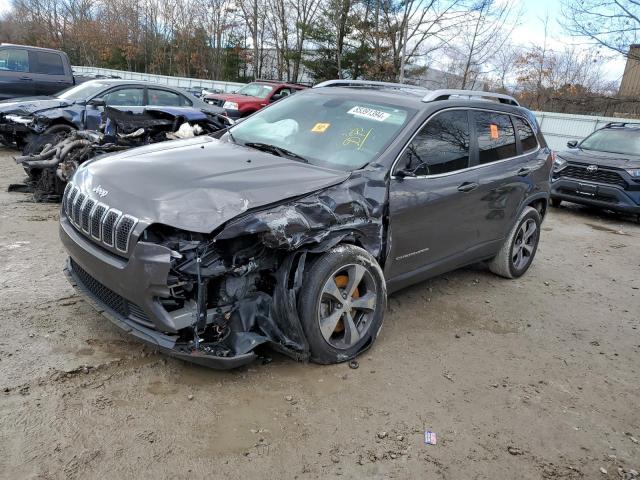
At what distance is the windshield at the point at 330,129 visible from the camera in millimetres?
3791

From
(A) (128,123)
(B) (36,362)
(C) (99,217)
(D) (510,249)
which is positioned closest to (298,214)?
(C) (99,217)

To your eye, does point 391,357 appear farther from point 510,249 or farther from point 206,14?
point 206,14

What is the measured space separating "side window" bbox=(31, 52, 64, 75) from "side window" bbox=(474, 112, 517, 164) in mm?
10885

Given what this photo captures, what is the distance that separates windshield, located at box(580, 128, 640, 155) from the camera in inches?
390

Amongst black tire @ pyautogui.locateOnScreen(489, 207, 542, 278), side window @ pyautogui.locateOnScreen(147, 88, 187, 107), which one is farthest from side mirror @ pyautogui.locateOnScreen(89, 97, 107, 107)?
black tire @ pyautogui.locateOnScreen(489, 207, 542, 278)

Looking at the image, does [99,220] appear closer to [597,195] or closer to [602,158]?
[597,195]

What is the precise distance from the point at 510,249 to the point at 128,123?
5.46 metres

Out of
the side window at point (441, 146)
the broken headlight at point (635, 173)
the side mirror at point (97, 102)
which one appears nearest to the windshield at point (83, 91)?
the side mirror at point (97, 102)

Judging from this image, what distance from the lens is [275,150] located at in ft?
12.9

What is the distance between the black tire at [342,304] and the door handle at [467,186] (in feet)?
4.02

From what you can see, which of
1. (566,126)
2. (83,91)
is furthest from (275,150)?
(566,126)

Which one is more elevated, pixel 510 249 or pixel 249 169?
pixel 249 169

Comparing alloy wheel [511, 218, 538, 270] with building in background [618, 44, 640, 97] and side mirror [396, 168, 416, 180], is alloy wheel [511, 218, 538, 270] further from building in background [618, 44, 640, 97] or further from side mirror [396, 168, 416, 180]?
building in background [618, 44, 640, 97]

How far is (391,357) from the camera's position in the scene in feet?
12.1
